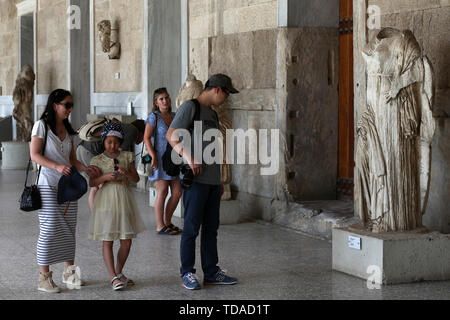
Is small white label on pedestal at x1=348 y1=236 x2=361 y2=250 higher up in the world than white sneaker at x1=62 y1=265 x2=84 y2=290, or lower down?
higher up

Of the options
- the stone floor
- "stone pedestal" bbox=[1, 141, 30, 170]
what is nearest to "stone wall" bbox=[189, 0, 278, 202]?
the stone floor

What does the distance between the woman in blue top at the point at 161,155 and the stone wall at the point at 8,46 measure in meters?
14.6

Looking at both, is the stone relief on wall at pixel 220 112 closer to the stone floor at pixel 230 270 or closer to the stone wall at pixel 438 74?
the stone floor at pixel 230 270

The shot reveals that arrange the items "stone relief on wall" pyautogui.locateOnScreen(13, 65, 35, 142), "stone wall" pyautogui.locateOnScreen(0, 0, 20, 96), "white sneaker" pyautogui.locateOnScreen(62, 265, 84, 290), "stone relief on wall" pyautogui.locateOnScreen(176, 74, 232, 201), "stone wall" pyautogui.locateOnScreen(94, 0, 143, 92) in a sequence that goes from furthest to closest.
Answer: "stone wall" pyautogui.locateOnScreen(0, 0, 20, 96), "stone relief on wall" pyautogui.locateOnScreen(13, 65, 35, 142), "stone wall" pyautogui.locateOnScreen(94, 0, 143, 92), "stone relief on wall" pyautogui.locateOnScreen(176, 74, 232, 201), "white sneaker" pyautogui.locateOnScreen(62, 265, 84, 290)

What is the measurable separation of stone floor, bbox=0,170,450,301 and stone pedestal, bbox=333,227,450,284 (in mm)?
93

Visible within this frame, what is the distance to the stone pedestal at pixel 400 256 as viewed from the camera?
5797 mm

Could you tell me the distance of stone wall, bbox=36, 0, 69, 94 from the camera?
58.1 feet

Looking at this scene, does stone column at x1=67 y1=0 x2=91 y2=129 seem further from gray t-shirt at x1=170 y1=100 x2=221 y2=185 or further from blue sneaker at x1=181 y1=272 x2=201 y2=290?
blue sneaker at x1=181 y1=272 x2=201 y2=290

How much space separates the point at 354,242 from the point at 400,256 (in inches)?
16.0

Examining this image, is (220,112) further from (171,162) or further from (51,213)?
(51,213)

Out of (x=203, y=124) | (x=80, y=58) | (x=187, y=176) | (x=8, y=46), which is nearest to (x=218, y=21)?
(x=203, y=124)

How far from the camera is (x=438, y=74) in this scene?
6.63 meters
